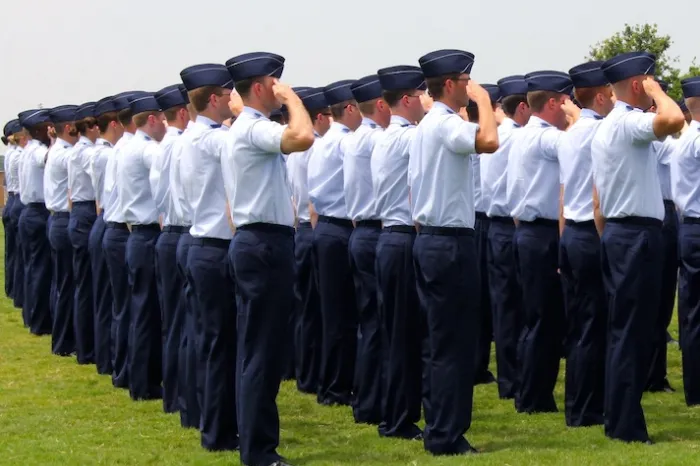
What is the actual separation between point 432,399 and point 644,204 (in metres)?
1.99

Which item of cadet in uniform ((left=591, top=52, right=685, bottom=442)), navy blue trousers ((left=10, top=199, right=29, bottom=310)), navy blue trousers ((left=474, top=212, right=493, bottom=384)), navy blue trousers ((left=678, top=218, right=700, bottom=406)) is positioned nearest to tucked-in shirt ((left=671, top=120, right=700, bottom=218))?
Result: navy blue trousers ((left=678, top=218, right=700, bottom=406))

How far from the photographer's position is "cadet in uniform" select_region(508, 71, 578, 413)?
37.0 feet

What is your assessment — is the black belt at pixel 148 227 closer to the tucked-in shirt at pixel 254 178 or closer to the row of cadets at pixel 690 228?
the tucked-in shirt at pixel 254 178

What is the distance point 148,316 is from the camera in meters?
12.9

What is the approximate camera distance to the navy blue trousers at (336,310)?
12336 millimetres

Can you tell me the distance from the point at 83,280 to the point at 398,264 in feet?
19.7

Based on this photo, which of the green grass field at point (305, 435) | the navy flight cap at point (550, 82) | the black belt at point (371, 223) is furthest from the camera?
the black belt at point (371, 223)

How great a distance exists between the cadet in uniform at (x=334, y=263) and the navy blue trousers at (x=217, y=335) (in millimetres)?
2508

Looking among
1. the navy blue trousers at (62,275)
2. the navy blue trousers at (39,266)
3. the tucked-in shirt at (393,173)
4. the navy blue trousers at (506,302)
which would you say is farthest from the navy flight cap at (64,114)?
the tucked-in shirt at (393,173)

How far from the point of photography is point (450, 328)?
9.52 m

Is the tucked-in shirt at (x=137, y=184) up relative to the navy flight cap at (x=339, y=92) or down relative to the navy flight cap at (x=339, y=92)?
down

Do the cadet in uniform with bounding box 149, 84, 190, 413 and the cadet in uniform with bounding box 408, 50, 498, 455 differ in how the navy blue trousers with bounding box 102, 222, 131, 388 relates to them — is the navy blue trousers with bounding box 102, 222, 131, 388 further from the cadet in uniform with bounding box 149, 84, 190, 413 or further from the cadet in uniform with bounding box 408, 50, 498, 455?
the cadet in uniform with bounding box 408, 50, 498, 455

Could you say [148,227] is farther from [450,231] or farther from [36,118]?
[36,118]

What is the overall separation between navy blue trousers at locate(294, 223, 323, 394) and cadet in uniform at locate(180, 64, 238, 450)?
2.94 meters
